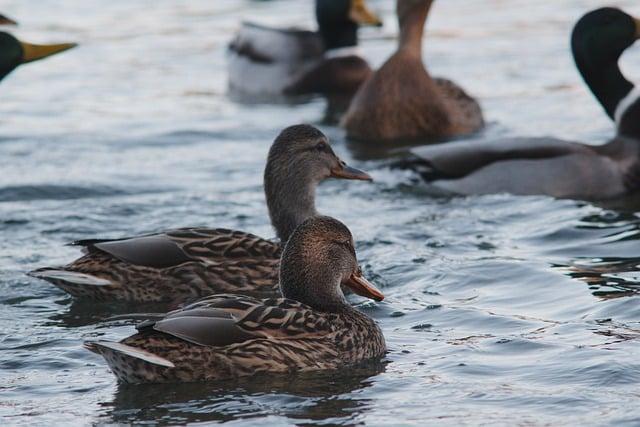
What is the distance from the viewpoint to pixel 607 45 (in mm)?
12281

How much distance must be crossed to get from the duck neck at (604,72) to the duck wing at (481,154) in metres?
0.79

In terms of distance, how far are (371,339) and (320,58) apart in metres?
10.0

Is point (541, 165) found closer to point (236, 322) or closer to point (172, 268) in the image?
point (172, 268)

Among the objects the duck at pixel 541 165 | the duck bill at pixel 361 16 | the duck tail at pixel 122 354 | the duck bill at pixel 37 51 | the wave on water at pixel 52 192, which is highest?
the duck bill at pixel 37 51

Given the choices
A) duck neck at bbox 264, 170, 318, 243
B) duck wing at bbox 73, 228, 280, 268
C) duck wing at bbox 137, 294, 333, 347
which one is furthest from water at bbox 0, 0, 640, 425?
duck neck at bbox 264, 170, 318, 243

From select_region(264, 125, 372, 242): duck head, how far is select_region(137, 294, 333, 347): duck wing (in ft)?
6.74

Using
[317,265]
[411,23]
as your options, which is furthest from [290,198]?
[411,23]

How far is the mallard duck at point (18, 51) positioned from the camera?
38.0 feet

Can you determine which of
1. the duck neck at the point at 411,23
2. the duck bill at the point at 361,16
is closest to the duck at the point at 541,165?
the duck neck at the point at 411,23

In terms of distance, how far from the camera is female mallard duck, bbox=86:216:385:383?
6828 mm

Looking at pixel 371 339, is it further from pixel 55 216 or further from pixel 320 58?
pixel 320 58

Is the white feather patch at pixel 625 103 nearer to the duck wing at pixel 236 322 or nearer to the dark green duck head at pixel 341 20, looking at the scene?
the dark green duck head at pixel 341 20

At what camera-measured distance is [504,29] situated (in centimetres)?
1991

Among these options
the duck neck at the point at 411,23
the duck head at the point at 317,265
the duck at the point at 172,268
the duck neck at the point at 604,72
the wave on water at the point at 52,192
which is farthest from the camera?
the duck neck at the point at 411,23
